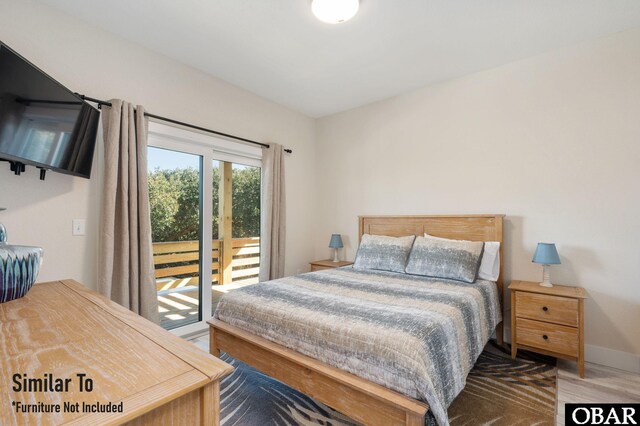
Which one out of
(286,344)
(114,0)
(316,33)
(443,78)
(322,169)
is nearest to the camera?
(286,344)

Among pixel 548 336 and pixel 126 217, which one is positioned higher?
pixel 126 217

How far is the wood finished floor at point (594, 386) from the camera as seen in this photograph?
1.93 metres

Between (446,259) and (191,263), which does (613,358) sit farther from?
(191,263)

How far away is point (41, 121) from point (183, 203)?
136 cm

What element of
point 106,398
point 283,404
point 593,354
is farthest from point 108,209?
point 593,354

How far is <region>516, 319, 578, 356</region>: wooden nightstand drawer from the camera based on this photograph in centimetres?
221

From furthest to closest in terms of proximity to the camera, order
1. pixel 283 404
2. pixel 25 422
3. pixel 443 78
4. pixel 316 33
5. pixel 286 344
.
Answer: pixel 443 78, pixel 316 33, pixel 283 404, pixel 286 344, pixel 25 422

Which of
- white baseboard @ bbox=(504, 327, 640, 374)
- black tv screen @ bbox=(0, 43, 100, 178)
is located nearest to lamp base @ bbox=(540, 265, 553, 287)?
white baseboard @ bbox=(504, 327, 640, 374)

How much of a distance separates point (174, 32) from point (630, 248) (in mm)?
4016

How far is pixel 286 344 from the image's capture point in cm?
178

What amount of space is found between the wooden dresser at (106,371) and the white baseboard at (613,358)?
3.11m

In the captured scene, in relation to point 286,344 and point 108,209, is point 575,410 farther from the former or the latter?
point 108,209

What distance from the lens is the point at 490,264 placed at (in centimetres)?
267

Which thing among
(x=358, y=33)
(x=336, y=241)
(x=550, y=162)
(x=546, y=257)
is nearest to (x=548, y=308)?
(x=546, y=257)
